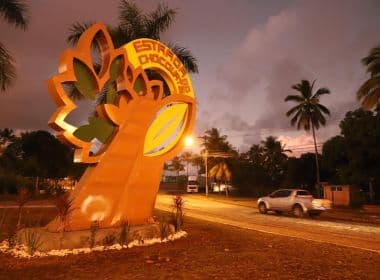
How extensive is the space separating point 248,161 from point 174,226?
4818 centimetres

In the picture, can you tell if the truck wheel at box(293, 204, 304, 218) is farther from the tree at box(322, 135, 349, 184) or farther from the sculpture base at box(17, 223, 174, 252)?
the tree at box(322, 135, 349, 184)

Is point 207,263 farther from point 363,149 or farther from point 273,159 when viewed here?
point 273,159

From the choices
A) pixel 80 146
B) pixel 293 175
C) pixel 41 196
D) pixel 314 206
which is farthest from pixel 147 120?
pixel 293 175

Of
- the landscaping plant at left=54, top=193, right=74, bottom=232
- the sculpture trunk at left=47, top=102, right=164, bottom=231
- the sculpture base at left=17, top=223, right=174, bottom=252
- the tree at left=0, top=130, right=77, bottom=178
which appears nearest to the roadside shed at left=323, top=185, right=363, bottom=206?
the sculpture trunk at left=47, top=102, right=164, bottom=231

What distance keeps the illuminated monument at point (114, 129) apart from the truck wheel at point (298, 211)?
11.2 m

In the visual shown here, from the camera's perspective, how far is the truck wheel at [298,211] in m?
21.9

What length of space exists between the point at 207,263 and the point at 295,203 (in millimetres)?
14904

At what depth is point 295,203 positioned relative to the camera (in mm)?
22359

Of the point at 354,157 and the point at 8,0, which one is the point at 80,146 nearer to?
the point at 8,0

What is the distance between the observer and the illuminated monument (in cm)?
1034

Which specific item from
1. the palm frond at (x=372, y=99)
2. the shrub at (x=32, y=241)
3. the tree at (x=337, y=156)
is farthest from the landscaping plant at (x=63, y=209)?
the tree at (x=337, y=156)

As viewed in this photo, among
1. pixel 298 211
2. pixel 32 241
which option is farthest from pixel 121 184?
pixel 298 211

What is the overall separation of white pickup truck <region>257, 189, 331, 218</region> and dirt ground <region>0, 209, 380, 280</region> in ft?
34.6

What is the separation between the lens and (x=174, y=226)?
1312cm
